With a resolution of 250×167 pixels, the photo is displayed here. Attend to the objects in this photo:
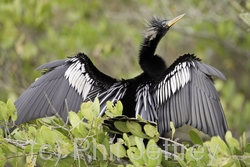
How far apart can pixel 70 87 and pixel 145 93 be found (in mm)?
507

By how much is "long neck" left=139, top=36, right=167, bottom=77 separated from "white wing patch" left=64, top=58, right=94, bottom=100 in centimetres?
49

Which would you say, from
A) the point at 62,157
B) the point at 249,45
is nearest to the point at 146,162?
the point at 62,157

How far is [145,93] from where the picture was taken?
10.4 ft

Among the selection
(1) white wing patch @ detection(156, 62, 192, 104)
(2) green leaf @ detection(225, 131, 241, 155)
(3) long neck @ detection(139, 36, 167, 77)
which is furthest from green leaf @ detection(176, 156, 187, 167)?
(3) long neck @ detection(139, 36, 167, 77)

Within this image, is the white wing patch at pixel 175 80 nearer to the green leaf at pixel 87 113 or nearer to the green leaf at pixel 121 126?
the green leaf at pixel 121 126

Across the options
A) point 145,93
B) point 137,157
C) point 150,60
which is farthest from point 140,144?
point 150,60

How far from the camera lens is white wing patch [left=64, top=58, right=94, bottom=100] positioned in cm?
330

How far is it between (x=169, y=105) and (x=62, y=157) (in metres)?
0.85

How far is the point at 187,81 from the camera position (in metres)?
3.06

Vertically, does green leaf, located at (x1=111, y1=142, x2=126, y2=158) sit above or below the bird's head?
below

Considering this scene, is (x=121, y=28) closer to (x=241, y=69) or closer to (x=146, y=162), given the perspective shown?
(x=241, y=69)

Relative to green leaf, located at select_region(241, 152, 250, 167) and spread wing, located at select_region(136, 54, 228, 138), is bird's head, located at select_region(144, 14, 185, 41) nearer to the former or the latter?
spread wing, located at select_region(136, 54, 228, 138)

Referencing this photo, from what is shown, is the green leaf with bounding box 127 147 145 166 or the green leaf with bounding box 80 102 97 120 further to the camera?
the green leaf with bounding box 80 102 97 120

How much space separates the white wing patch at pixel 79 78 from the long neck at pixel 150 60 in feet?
1.61
